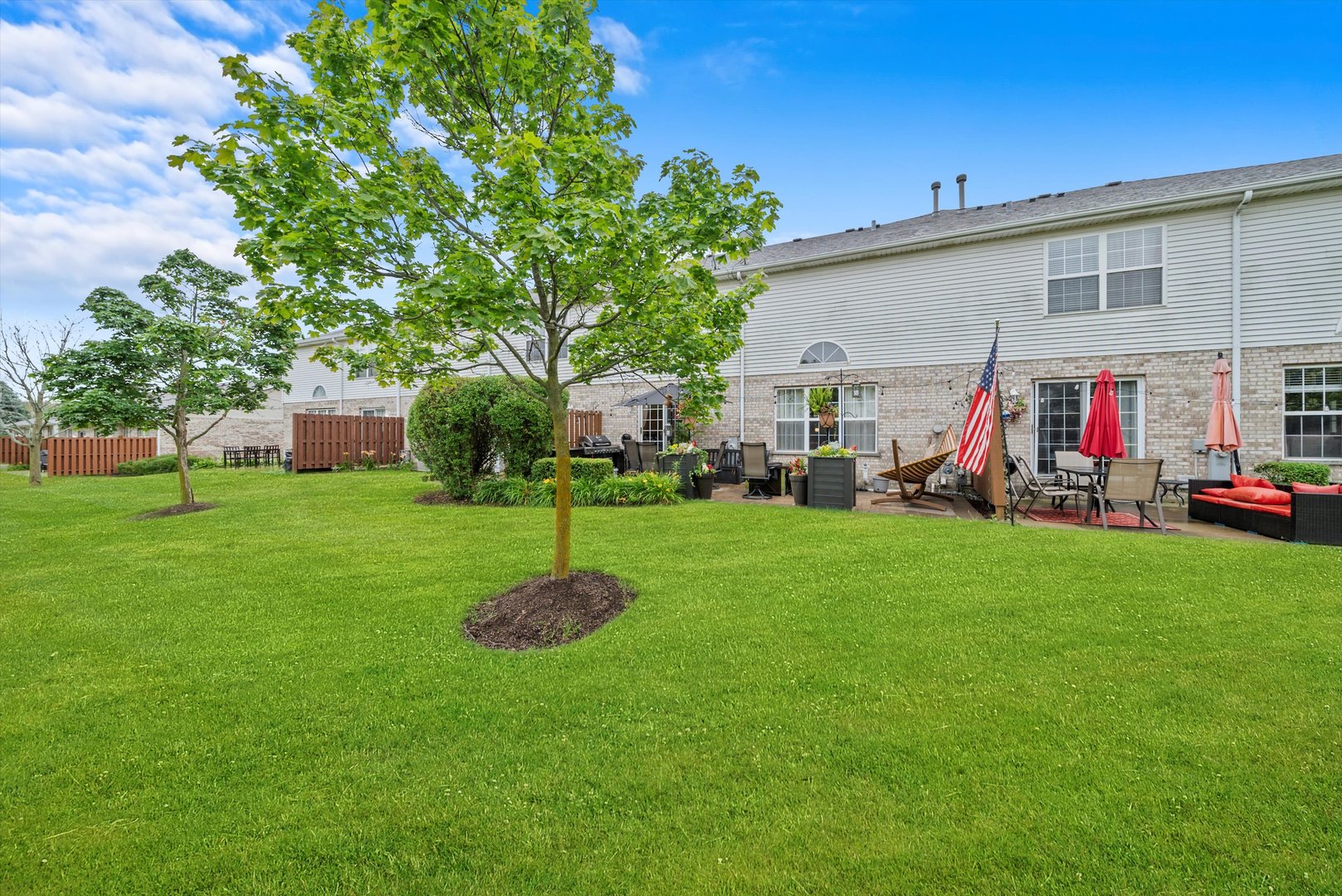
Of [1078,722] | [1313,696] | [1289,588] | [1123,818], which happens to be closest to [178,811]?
[1123,818]

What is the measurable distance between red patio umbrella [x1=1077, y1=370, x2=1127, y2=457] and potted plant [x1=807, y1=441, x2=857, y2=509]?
3.19 metres

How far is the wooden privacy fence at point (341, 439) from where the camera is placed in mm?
17688

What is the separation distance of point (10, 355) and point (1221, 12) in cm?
2878

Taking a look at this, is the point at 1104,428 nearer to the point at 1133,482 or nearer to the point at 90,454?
the point at 1133,482

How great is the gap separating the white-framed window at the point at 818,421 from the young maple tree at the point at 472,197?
8.73 m

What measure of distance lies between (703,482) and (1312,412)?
10.1 meters

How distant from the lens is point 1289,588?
175 inches

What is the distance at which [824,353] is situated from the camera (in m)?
12.9

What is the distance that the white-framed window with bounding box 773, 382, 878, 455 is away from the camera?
41.0 ft

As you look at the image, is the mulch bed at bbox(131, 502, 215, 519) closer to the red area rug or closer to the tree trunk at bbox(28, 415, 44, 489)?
the tree trunk at bbox(28, 415, 44, 489)

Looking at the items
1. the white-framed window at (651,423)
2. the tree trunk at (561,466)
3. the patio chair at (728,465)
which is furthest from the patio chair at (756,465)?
the tree trunk at (561,466)

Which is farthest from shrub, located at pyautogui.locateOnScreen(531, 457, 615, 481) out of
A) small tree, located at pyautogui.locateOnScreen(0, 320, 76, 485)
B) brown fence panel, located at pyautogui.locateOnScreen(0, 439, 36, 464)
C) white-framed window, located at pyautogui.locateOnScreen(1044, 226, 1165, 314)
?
brown fence panel, located at pyautogui.locateOnScreen(0, 439, 36, 464)

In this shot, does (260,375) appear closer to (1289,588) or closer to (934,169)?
(1289,588)

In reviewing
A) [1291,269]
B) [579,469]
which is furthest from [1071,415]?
[579,469]
